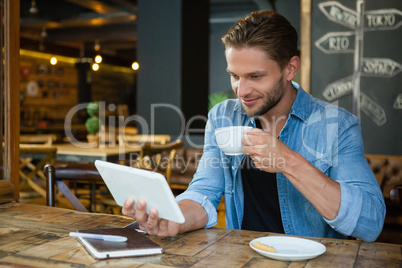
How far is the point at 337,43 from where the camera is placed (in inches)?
199

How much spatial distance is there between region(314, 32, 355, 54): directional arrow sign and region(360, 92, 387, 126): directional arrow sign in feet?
1.85

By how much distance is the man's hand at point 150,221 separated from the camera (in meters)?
1.15

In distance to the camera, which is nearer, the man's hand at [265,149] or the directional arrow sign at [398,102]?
the man's hand at [265,149]

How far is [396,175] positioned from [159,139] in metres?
2.71

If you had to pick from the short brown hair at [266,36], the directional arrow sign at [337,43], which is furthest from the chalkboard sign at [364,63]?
the short brown hair at [266,36]

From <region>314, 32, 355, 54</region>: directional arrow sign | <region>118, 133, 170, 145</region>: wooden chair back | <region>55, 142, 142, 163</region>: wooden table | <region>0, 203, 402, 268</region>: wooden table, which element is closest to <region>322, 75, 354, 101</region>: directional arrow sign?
Result: <region>314, 32, 355, 54</region>: directional arrow sign

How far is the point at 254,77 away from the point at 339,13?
4004 mm

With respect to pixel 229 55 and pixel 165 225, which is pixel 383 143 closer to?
pixel 229 55

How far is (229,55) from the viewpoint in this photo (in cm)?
156

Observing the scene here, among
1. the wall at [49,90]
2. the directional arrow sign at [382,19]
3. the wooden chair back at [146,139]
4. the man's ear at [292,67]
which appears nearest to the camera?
the man's ear at [292,67]

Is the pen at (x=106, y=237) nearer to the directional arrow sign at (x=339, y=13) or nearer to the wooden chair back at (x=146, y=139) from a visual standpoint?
the wooden chair back at (x=146, y=139)

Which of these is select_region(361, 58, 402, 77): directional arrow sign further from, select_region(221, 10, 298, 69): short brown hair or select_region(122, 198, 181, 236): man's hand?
select_region(122, 198, 181, 236): man's hand

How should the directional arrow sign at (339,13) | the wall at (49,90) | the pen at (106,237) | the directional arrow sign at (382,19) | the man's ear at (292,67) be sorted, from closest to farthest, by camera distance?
the pen at (106,237)
the man's ear at (292,67)
the directional arrow sign at (382,19)
the directional arrow sign at (339,13)
the wall at (49,90)

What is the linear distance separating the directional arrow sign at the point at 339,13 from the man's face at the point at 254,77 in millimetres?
3874
